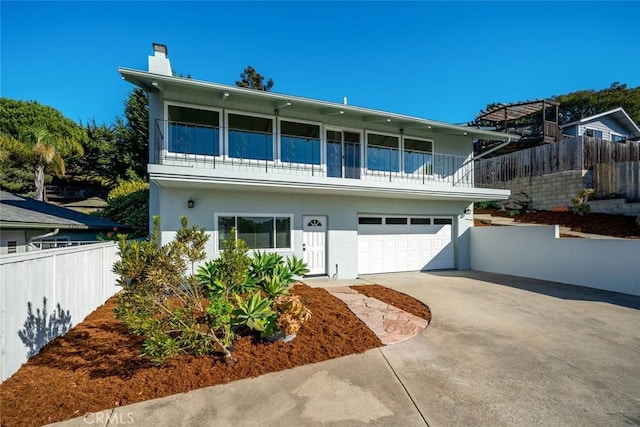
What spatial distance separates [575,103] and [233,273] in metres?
44.2

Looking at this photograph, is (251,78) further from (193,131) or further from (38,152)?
(193,131)

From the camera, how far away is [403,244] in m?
10.5

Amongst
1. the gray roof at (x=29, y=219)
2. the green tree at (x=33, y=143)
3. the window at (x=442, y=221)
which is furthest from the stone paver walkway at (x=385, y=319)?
the green tree at (x=33, y=143)

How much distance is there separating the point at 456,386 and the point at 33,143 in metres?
21.8

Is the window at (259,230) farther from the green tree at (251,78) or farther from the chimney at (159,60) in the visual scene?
the green tree at (251,78)

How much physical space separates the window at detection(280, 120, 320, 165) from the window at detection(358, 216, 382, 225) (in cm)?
253

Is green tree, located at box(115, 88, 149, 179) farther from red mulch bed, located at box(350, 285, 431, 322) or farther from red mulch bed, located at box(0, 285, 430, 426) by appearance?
red mulch bed, located at box(350, 285, 431, 322)

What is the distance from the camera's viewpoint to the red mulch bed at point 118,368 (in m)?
2.72

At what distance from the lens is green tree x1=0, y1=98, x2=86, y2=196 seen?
1505 centimetres

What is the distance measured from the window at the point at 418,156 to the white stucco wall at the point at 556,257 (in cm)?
322

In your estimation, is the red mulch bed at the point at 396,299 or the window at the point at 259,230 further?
the window at the point at 259,230

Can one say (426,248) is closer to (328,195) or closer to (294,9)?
(328,195)

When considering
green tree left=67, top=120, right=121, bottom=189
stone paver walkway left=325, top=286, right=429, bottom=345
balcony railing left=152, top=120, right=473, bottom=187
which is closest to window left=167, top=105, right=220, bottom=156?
balcony railing left=152, top=120, right=473, bottom=187

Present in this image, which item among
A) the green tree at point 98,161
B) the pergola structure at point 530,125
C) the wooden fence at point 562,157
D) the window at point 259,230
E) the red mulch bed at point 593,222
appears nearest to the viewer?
the window at point 259,230
